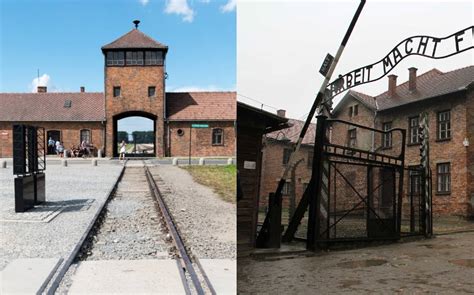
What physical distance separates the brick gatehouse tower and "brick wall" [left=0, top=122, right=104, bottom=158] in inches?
3.8

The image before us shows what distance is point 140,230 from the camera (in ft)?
16.6

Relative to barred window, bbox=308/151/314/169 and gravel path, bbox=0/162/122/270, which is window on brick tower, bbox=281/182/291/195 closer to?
barred window, bbox=308/151/314/169

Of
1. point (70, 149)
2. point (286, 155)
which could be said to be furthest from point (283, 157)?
point (70, 149)

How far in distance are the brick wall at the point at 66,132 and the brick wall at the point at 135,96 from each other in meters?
0.11

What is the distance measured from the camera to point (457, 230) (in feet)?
4.71

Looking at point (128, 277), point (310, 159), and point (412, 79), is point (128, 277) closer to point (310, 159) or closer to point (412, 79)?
point (310, 159)

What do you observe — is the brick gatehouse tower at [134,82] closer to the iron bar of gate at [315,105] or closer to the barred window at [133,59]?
the barred window at [133,59]

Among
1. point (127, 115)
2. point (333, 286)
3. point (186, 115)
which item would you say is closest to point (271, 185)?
point (333, 286)

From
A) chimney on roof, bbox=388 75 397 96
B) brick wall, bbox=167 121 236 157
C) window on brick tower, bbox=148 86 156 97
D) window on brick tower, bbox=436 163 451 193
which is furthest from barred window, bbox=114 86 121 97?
window on brick tower, bbox=436 163 451 193

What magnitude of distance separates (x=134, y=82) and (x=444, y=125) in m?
3.99

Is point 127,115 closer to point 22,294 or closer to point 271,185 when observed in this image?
point 22,294

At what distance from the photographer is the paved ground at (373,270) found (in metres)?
1.36

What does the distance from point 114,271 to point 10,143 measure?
1693mm

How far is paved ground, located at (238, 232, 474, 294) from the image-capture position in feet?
4.45
